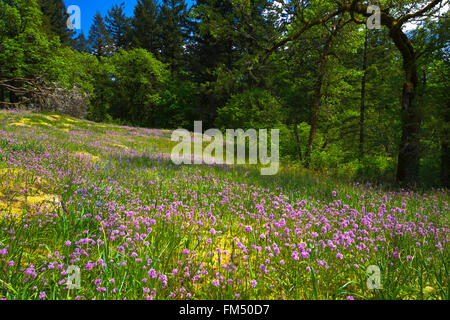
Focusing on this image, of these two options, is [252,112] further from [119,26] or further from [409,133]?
[119,26]

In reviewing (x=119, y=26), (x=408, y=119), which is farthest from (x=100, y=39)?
(x=408, y=119)

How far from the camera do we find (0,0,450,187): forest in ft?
24.2

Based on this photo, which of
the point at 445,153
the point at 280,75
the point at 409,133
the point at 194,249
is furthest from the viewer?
the point at 280,75

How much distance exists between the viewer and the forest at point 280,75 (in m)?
7.39

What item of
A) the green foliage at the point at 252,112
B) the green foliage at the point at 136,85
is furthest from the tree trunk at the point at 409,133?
the green foliage at the point at 136,85

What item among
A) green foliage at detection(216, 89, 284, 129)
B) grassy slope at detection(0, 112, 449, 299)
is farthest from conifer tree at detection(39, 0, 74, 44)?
grassy slope at detection(0, 112, 449, 299)

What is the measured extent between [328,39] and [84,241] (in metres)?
12.9

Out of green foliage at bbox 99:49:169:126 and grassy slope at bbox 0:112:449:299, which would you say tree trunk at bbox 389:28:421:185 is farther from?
green foliage at bbox 99:49:169:126

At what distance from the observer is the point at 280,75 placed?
1003 inches

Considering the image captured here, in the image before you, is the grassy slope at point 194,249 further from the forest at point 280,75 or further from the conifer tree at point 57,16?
the conifer tree at point 57,16

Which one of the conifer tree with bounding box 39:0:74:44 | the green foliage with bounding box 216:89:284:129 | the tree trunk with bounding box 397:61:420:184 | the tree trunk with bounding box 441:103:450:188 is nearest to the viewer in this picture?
the tree trunk with bounding box 441:103:450:188

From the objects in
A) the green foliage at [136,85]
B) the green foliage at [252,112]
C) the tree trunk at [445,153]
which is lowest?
the tree trunk at [445,153]

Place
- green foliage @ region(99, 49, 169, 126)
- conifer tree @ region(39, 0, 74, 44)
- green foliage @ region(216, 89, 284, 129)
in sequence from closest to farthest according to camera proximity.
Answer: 1. green foliage @ region(216, 89, 284, 129)
2. green foliage @ region(99, 49, 169, 126)
3. conifer tree @ region(39, 0, 74, 44)
